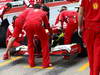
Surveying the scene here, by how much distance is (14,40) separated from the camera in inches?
335

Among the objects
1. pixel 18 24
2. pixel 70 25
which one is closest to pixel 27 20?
pixel 18 24

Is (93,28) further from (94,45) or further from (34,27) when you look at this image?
(34,27)

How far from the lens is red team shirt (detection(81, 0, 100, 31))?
4.88 m

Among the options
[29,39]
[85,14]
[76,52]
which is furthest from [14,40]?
[85,14]

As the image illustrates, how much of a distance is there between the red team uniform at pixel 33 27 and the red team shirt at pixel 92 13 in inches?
115

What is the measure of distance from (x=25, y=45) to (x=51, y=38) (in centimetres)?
72

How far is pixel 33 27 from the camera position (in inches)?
308

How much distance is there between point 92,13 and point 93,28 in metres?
0.22

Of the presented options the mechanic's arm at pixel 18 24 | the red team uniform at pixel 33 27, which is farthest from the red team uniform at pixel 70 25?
the mechanic's arm at pixel 18 24

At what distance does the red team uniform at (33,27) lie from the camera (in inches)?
309

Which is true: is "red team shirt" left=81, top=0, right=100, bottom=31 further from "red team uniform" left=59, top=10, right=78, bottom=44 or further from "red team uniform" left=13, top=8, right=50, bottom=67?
"red team uniform" left=59, top=10, right=78, bottom=44

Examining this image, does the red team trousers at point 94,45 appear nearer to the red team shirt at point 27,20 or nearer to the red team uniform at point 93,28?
the red team uniform at point 93,28

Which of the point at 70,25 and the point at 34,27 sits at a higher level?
the point at 34,27

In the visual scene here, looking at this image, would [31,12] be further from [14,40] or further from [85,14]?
[85,14]
